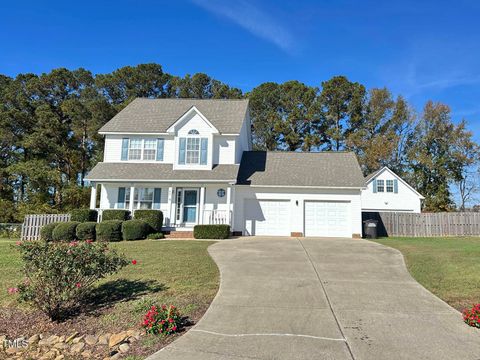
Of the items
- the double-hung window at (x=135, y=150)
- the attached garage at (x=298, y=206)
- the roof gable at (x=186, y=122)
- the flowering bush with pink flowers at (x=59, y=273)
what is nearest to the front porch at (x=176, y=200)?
the attached garage at (x=298, y=206)

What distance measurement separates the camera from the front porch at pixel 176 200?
1812cm

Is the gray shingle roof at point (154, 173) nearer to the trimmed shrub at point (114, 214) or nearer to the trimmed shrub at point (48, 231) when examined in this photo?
the trimmed shrub at point (114, 214)

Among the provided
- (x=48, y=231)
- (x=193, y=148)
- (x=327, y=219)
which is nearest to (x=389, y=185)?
(x=327, y=219)

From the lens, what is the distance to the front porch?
59.5 feet

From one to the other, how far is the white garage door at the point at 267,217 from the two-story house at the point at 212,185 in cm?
6

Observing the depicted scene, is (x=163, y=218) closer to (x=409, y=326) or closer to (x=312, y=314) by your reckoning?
(x=312, y=314)

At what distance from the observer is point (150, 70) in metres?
37.2

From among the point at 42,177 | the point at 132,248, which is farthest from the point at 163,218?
the point at 42,177

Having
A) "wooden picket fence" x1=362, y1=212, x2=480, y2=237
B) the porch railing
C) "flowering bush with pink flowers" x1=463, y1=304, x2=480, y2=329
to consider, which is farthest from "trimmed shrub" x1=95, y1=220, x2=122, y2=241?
"wooden picket fence" x1=362, y1=212, x2=480, y2=237

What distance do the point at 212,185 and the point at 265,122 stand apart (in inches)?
852

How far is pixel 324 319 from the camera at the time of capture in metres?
5.57

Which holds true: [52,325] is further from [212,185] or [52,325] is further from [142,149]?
[142,149]

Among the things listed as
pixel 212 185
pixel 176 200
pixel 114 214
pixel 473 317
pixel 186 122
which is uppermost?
pixel 186 122
